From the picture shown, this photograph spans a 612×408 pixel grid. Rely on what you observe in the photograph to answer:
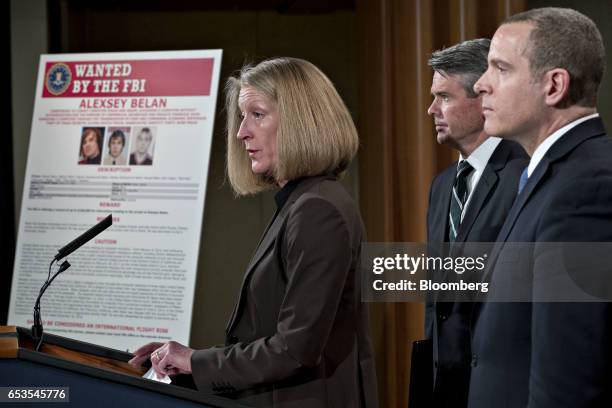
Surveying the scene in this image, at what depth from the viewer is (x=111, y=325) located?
338 cm

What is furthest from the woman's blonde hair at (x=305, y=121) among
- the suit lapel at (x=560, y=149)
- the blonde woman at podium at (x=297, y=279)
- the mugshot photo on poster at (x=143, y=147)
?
the mugshot photo on poster at (x=143, y=147)

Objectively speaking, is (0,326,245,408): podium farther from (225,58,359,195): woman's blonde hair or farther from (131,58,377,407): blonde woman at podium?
(225,58,359,195): woman's blonde hair

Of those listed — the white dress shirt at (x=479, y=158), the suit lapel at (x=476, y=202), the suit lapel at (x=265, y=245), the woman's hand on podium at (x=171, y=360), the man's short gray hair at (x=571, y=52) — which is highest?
the man's short gray hair at (x=571, y=52)

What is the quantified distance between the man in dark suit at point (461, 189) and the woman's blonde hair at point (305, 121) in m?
0.46

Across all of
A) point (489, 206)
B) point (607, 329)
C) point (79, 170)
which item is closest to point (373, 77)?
point (79, 170)

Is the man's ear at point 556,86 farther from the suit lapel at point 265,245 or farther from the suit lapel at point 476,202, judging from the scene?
the suit lapel at point 476,202

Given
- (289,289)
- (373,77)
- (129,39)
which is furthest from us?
(129,39)

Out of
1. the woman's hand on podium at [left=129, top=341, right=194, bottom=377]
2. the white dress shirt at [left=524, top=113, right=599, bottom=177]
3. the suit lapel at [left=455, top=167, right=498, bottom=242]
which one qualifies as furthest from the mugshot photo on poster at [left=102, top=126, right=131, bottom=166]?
the white dress shirt at [left=524, top=113, right=599, bottom=177]

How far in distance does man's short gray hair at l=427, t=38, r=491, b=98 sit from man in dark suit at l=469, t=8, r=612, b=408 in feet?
2.28

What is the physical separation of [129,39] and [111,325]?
2.10 m

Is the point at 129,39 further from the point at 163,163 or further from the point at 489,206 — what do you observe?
the point at 489,206

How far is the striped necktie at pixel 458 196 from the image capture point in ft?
6.99

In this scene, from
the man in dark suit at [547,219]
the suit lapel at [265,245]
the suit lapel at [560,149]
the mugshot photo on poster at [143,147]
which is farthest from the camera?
the mugshot photo on poster at [143,147]

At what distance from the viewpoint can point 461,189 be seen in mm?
2166
